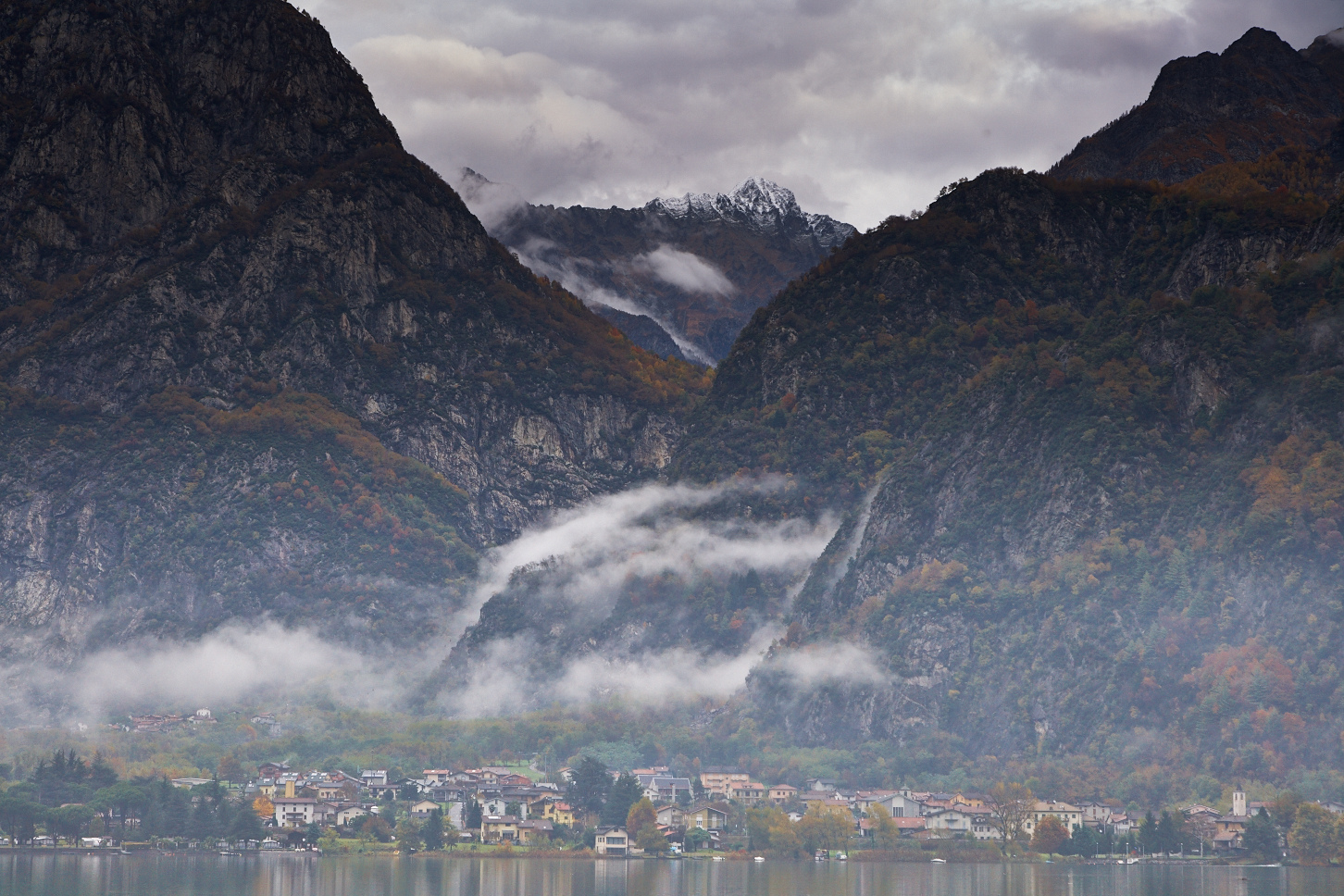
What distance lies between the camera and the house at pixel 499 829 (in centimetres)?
19291

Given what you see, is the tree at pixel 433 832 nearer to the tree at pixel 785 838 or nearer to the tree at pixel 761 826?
the tree at pixel 761 826

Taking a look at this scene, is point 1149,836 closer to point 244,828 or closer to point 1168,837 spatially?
point 1168,837

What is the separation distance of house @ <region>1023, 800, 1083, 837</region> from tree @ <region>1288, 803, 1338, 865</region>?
19384 mm

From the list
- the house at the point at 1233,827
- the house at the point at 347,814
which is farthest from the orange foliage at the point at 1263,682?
the house at the point at 347,814

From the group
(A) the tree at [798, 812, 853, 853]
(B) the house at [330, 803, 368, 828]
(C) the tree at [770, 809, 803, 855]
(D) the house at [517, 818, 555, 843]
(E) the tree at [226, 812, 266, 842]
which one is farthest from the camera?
(B) the house at [330, 803, 368, 828]

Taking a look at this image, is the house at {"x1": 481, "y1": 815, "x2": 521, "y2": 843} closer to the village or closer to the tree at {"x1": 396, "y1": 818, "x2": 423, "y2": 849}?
the village

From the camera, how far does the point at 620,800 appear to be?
635 feet

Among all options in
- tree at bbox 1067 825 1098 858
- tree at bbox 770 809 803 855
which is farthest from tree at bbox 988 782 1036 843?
tree at bbox 770 809 803 855

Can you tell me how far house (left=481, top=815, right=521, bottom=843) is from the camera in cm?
19291

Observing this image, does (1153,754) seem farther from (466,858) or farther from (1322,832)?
(466,858)

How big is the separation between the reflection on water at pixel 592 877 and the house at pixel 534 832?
23.4 feet

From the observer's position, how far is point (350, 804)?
19938 cm

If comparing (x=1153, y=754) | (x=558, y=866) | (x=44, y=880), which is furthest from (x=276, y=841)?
(x=1153, y=754)

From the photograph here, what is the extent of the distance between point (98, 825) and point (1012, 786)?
74.6 metres
